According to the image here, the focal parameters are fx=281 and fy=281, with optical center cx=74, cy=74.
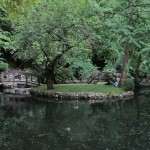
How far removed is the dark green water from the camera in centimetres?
1115

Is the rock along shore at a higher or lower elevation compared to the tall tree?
lower

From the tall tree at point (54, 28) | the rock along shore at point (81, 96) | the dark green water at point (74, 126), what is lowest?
the dark green water at point (74, 126)

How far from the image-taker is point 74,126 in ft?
46.3

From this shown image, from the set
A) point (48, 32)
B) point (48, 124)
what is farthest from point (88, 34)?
point (48, 124)

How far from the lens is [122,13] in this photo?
2633cm

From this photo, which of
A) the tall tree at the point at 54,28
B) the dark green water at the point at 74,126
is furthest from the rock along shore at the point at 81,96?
the tall tree at the point at 54,28

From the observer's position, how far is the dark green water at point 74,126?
11.1 m

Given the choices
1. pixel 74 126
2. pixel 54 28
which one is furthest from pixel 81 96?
pixel 74 126

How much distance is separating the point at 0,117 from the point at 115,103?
955 cm

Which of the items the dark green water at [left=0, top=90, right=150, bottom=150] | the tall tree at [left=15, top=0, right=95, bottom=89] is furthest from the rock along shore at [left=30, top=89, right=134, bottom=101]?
the tall tree at [left=15, top=0, right=95, bottom=89]

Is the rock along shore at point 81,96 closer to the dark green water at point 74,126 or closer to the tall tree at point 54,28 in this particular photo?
the dark green water at point 74,126

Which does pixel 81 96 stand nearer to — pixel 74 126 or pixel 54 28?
pixel 54 28

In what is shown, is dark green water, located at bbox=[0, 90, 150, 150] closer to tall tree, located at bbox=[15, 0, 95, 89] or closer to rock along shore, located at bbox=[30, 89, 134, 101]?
rock along shore, located at bbox=[30, 89, 134, 101]

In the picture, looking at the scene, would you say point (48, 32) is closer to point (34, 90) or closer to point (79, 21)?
point (79, 21)
